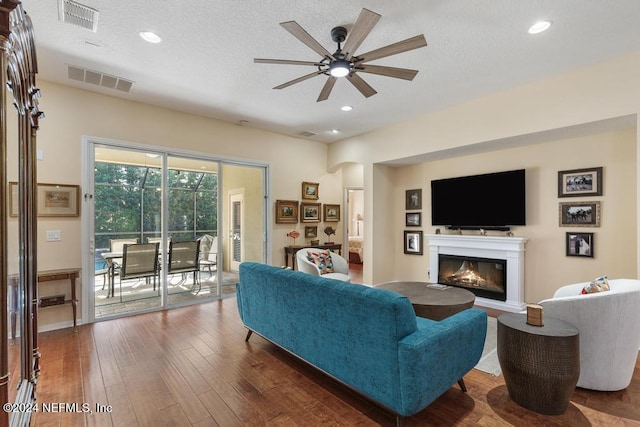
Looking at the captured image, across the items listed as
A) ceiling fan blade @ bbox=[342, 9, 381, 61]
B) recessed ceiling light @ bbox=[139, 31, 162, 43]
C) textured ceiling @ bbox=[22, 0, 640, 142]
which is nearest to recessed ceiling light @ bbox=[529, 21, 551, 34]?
textured ceiling @ bbox=[22, 0, 640, 142]

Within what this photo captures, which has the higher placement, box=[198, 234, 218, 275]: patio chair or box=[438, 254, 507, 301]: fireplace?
box=[198, 234, 218, 275]: patio chair

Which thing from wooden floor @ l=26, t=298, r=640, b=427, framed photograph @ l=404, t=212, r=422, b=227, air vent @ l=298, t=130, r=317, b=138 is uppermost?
air vent @ l=298, t=130, r=317, b=138

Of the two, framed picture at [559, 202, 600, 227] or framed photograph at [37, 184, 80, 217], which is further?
framed picture at [559, 202, 600, 227]

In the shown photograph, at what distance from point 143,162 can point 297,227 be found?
2.97 meters

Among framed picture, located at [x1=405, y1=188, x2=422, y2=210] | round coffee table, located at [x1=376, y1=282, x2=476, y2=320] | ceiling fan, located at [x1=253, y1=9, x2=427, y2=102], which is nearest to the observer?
ceiling fan, located at [x1=253, y1=9, x2=427, y2=102]

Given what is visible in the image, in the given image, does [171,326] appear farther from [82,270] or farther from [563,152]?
[563,152]

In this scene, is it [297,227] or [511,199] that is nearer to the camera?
[511,199]

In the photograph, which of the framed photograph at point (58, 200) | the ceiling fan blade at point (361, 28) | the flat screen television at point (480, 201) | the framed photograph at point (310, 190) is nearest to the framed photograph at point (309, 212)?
the framed photograph at point (310, 190)

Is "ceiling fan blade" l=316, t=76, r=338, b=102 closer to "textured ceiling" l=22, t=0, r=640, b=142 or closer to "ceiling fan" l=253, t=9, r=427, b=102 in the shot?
"ceiling fan" l=253, t=9, r=427, b=102

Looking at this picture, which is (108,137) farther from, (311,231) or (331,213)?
(331,213)

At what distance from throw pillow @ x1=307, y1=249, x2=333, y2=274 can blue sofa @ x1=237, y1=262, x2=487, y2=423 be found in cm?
217

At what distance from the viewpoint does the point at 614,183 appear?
3.77m

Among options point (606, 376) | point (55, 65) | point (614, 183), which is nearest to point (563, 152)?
point (614, 183)

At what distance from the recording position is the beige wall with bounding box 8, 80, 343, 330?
3.79 meters
